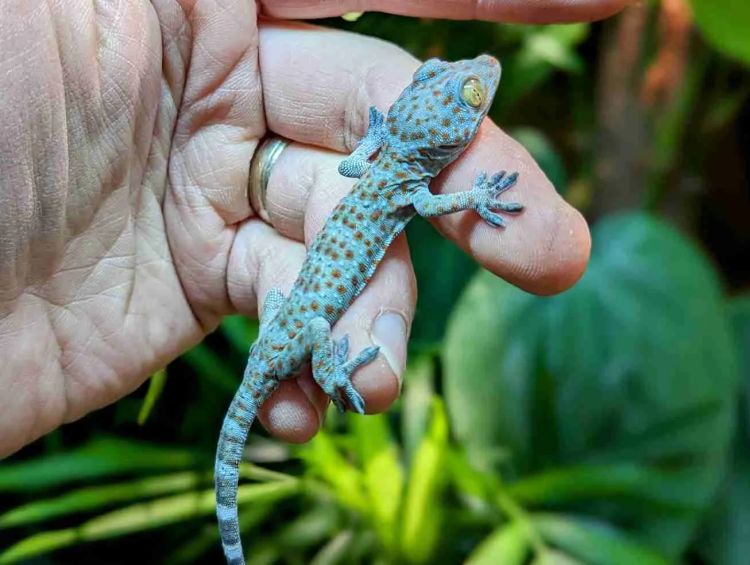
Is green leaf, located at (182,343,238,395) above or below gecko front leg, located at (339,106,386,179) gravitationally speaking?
below

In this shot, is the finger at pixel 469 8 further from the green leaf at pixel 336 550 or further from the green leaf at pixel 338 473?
the green leaf at pixel 336 550

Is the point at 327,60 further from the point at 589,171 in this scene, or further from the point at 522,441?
the point at 589,171

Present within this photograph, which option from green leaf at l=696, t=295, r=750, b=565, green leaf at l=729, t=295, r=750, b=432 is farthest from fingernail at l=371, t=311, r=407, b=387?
green leaf at l=729, t=295, r=750, b=432

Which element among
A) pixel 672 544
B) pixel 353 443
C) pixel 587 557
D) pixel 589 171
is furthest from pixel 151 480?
pixel 589 171

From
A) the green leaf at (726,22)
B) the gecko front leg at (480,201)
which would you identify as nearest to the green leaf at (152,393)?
the gecko front leg at (480,201)

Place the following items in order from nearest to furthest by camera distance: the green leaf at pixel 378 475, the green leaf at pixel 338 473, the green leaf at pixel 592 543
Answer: the green leaf at pixel 338 473 → the green leaf at pixel 378 475 → the green leaf at pixel 592 543

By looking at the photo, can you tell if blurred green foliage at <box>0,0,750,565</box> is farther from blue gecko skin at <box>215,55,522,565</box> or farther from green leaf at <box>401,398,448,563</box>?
blue gecko skin at <box>215,55,522,565</box>

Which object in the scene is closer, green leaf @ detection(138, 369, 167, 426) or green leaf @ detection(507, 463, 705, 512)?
green leaf @ detection(138, 369, 167, 426)
